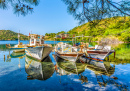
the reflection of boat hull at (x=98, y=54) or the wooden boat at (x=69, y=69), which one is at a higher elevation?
the reflection of boat hull at (x=98, y=54)

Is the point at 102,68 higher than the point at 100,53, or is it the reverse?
the point at 100,53


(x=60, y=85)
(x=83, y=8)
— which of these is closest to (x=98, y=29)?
(x=83, y=8)

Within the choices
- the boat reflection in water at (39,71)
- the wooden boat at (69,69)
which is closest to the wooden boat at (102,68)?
the wooden boat at (69,69)

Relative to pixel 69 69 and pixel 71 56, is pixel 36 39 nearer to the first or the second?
pixel 71 56

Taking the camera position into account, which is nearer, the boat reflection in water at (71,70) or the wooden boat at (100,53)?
the boat reflection in water at (71,70)

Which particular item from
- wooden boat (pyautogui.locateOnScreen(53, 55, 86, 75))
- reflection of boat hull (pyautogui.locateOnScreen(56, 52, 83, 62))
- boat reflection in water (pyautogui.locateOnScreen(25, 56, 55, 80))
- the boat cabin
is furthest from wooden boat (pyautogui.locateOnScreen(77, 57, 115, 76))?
the boat cabin

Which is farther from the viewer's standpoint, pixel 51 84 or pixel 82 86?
pixel 51 84

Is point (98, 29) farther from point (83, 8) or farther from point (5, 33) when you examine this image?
point (5, 33)

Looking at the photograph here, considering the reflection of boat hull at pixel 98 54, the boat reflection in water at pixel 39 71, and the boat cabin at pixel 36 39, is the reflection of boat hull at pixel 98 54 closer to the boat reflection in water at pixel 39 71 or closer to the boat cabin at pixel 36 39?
the boat reflection in water at pixel 39 71

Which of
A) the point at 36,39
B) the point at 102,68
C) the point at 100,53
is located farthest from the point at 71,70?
the point at 36,39

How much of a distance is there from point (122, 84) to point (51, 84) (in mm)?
4933

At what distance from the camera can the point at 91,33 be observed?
4.83m

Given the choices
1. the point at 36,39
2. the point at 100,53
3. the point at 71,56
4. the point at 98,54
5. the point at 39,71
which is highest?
the point at 36,39

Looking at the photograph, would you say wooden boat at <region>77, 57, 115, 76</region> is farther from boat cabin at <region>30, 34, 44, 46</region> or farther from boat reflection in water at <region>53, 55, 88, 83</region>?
boat cabin at <region>30, 34, 44, 46</region>
